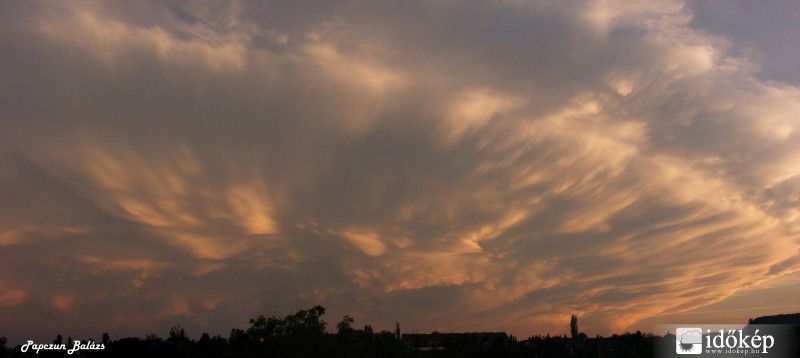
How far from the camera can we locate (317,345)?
110 meters

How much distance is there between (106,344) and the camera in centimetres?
10619

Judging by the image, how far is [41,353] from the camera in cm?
8950

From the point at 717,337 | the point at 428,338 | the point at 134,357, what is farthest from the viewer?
the point at 428,338

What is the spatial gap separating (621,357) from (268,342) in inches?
2530

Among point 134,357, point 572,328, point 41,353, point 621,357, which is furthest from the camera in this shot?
point 572,328

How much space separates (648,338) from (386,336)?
52.2m

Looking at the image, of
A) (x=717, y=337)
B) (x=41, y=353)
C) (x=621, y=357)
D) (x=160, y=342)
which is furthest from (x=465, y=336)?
(x=41, y=353)

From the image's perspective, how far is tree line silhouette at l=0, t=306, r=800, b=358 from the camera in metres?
100

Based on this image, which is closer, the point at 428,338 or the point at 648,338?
the point at 648,338

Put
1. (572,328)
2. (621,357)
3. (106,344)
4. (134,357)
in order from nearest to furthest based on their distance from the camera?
(134,357), (106,344), (621,357), (572,328)

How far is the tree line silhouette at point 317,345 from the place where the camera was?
328 feet

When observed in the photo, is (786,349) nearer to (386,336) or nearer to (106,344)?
(386,336)

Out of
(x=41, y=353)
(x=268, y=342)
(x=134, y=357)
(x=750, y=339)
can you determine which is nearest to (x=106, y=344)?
(x=134, y=357)

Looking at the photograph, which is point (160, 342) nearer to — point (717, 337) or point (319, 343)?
point (319, 343)
